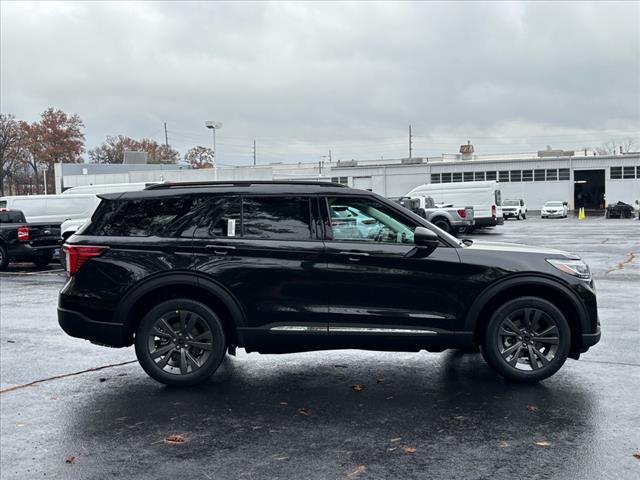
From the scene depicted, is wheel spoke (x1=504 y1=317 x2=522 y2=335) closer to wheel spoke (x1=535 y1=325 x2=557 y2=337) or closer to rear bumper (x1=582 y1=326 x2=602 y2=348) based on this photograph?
wheel spoke (x1=535 y1=325 x2=557 y2=337)

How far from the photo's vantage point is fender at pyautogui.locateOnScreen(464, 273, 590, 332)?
579cm

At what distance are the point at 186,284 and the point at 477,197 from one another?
2885cm

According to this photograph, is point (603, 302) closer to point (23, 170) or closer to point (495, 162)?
point (495, 162)

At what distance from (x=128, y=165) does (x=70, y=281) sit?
62014 mm

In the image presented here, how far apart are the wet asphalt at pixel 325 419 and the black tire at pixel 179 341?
157 millimetres

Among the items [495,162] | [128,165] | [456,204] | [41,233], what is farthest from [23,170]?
[41,233]

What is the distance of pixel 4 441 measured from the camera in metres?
4.87

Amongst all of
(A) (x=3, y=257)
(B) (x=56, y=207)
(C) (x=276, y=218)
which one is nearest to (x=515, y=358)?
(C) (x=276, y=218)

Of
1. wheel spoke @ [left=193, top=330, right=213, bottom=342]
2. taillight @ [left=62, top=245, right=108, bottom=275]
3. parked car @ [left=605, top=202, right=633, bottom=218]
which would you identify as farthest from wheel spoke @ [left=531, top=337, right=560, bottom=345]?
parked car @ [left=605, top=202, right=633, bottom=218]

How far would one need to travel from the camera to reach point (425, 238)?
571 cm

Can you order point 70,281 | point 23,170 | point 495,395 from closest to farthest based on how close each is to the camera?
point 495,395 < point 70,281 < point 23,170

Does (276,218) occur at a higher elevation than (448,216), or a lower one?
higher

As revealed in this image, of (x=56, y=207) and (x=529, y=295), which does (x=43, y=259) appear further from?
(x=529, y=295)

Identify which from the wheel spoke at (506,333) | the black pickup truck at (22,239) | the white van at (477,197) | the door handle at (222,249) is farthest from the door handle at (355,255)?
the white van at (477,197)
